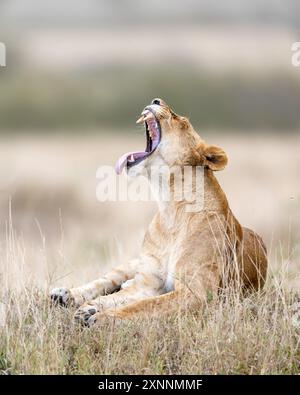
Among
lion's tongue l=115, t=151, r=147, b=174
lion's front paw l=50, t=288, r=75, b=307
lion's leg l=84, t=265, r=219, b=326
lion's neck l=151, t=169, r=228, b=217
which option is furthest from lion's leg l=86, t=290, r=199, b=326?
lion's tongue l=115, t=151, r=147, b=174

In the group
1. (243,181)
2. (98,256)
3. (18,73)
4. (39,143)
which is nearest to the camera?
(98,256)

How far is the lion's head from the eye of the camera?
28.4 feet

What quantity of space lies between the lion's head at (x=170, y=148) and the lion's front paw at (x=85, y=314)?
3.78ft

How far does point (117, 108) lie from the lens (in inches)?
1448

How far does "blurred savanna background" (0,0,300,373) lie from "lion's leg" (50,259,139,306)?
438 cm

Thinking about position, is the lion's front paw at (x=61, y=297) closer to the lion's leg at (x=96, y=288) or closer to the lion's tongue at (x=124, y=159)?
the lion's leg at (x=96, y=288)

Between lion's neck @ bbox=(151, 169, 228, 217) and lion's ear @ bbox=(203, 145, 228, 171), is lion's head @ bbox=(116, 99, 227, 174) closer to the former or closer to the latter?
lion's ear @ bbox=(203, 145, 228, 171)

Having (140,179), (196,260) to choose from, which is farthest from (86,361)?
(140,179)

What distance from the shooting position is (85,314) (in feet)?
25.9

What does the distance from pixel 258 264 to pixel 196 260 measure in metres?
0.70

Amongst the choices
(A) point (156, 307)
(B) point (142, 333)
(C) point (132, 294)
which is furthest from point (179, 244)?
(B) point (142, 333)

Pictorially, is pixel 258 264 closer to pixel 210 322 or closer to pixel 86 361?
pixel 210 322
